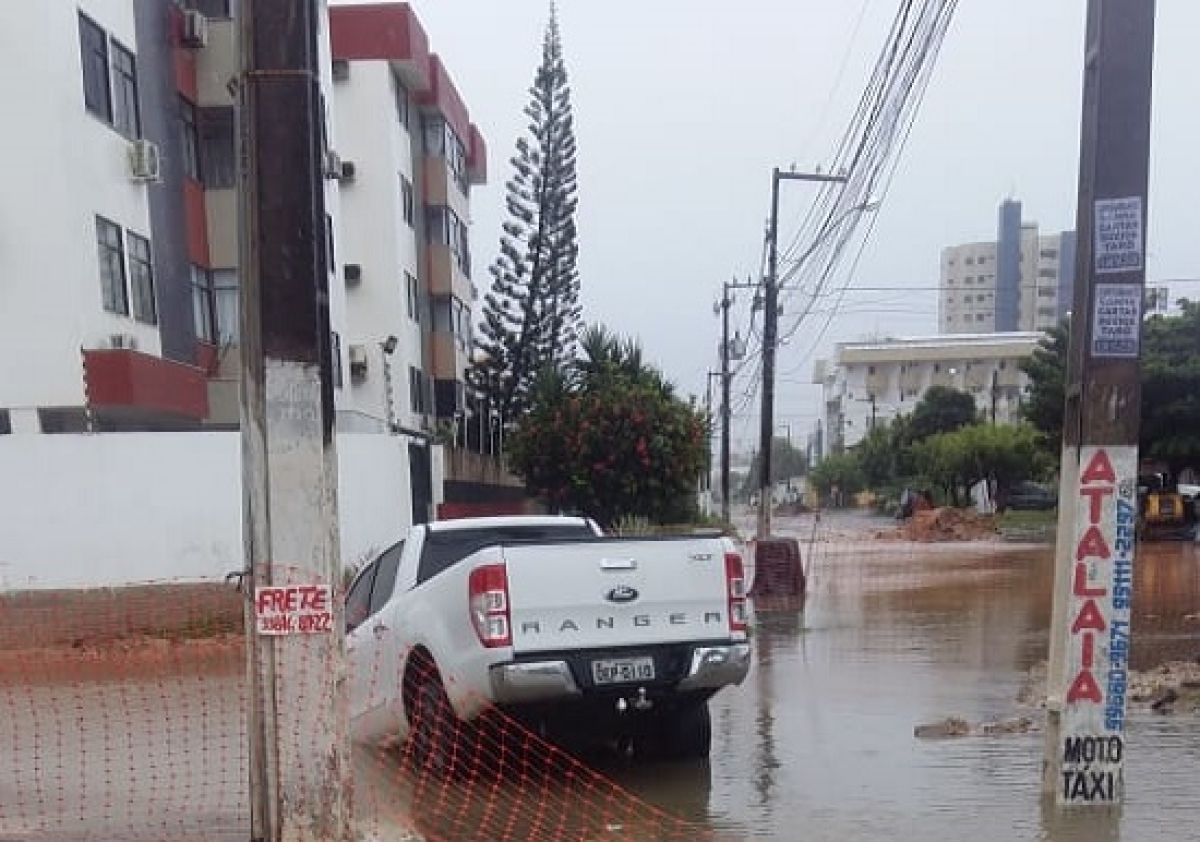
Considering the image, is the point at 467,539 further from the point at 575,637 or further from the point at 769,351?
the point at 769,351

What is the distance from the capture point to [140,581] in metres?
13.8

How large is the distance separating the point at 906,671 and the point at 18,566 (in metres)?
9.84

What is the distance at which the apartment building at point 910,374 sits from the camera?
325 feet

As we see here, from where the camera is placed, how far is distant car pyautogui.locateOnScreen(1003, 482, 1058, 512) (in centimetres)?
5019

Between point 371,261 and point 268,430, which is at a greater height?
point 371,261

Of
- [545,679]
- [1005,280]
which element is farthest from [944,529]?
[1005,280]

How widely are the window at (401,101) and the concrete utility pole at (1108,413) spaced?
28.2 metres

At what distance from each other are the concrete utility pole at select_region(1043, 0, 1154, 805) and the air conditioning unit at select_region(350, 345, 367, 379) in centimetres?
2533

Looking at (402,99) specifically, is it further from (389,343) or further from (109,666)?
(109,666)

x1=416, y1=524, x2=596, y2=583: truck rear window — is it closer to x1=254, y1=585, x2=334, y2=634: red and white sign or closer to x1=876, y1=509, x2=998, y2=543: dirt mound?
x1=254, y1=585, x2=334, y2=634: red and white sign

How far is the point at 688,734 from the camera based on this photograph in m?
7.46

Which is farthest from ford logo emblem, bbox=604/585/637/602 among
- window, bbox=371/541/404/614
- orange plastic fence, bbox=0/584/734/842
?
window, bbox=371/541/404/614

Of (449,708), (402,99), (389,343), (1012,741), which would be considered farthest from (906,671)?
(402,99)

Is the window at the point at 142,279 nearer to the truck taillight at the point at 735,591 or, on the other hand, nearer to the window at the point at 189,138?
the window at the point at 189,138
